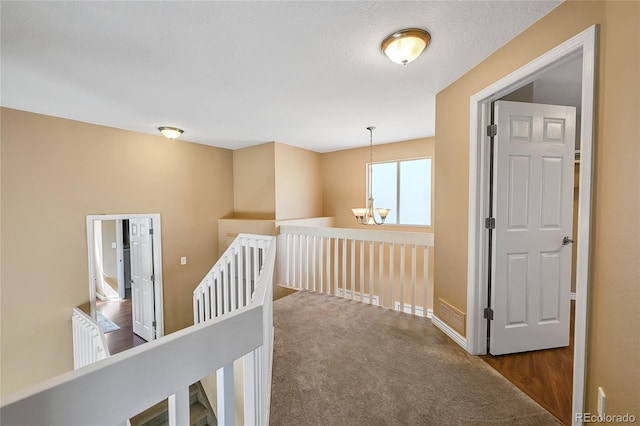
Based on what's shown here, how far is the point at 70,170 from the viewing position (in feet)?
10.9

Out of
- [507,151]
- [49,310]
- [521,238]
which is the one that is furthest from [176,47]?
[49,310]

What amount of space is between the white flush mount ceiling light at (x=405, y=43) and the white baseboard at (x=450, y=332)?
2285 mm

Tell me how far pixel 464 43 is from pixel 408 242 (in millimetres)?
1907

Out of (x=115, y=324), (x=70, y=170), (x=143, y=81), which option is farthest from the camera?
(x=115, y=324)

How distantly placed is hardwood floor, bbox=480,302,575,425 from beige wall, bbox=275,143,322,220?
3625mm

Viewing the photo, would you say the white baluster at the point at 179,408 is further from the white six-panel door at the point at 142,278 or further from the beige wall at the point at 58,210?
the white six-panel door at the point at 142,278

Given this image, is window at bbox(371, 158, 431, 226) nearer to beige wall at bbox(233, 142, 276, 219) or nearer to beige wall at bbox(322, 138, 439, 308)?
beige wall at bbox(322, 138, 439, 308)

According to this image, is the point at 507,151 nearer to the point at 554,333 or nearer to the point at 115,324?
the point at 554,333

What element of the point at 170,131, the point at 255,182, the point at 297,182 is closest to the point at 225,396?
the point at 170,131

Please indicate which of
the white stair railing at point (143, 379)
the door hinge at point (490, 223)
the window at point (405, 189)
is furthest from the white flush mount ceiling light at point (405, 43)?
the window at point (405, 189)

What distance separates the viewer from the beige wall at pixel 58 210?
2887mm

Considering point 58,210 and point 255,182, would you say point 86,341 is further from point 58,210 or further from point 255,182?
point 255,182

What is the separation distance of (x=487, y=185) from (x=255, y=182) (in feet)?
12.6

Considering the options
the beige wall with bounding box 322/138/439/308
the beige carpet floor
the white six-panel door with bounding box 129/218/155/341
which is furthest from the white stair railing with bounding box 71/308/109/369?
the beige wall with bounding box 322/138/439/308
